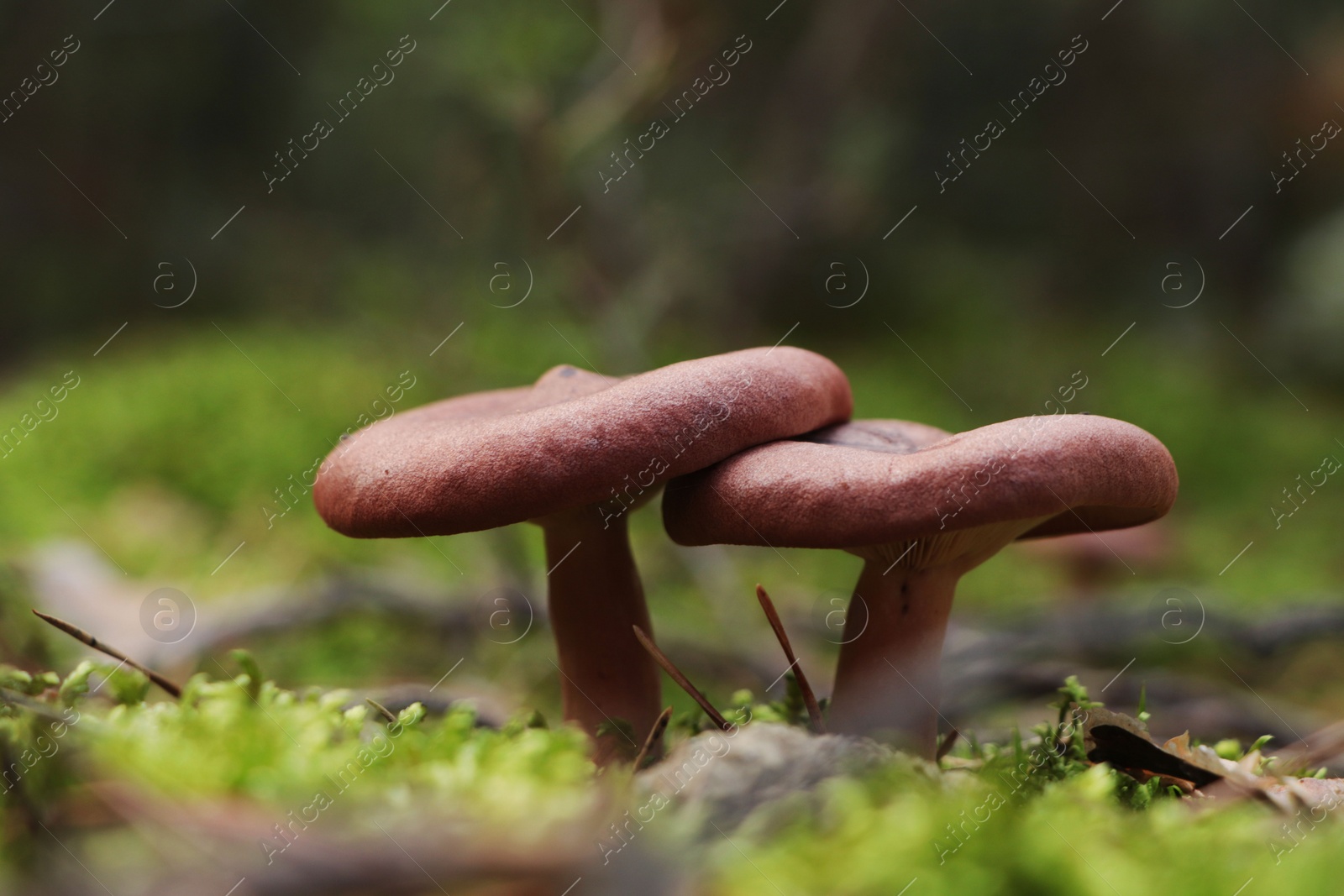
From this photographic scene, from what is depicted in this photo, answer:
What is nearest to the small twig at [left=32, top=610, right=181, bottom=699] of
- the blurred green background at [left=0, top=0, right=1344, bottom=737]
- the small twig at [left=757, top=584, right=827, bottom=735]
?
the small twig at [left=757, top=584, right=827, bottom=735]

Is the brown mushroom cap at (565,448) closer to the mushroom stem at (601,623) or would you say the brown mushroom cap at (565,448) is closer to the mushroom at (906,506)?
the mushroom at (906,506)

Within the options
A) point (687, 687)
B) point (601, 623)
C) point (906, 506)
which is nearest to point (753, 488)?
point (906, 506)

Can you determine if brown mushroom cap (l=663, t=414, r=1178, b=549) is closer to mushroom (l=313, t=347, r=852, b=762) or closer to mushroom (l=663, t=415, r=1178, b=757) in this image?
mushroom (l=663, t=415, r=1178, b=757)

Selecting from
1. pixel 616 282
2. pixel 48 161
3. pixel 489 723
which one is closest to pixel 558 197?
pixel 616 282

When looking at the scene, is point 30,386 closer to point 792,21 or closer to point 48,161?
point 48,161

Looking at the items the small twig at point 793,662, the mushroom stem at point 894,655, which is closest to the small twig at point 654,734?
the small twig at point 793,662
